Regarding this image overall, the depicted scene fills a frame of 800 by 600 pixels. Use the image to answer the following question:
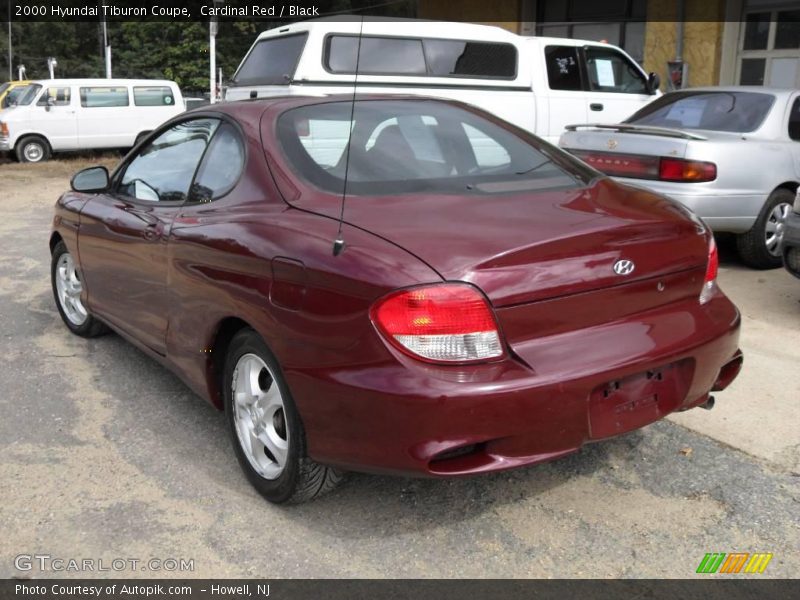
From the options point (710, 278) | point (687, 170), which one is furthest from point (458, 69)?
point (710, 278)

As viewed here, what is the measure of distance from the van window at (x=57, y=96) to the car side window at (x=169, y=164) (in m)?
14.4

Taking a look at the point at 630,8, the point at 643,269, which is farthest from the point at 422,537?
the point at 630,8

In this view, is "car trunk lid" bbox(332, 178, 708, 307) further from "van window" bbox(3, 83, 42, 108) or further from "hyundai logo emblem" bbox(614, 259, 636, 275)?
"van window" bbox(3, 83, 42, 108)

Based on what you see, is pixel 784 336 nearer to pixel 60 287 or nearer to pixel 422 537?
pixel 422 537

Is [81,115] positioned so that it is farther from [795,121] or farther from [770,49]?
[795,121]

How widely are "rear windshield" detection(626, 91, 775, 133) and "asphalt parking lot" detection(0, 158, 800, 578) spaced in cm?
326

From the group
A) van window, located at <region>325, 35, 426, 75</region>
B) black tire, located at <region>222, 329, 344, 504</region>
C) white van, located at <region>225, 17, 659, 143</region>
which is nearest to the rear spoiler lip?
white van, located at <region>225, 17, 659, 143</region>

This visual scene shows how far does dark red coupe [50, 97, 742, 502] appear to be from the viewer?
8.20 ft

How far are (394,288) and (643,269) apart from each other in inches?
35.4

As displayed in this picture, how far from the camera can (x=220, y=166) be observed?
351 centimetres

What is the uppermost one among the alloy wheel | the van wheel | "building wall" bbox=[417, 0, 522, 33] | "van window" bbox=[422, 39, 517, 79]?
"building wall" bbox=[417, 0, 522, 33]

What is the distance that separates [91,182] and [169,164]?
2.26 feet

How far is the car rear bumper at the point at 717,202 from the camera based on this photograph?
6.11 metres

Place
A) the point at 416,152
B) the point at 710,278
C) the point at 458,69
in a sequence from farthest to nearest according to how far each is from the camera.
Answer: the point at 458,69, the point at 416,152, the point at 710,278
